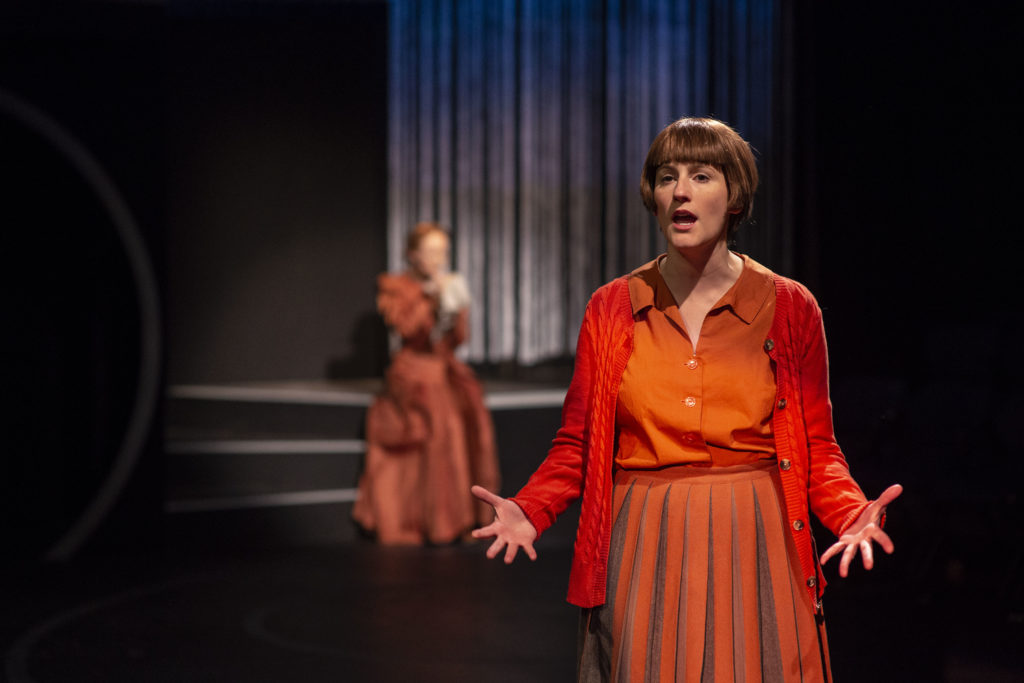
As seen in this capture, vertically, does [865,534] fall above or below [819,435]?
below

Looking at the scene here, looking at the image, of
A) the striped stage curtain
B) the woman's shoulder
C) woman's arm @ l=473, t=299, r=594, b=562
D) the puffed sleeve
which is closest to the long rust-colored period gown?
the puffed sleeve

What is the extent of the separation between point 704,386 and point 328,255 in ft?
18.6

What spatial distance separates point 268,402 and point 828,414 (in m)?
4.99

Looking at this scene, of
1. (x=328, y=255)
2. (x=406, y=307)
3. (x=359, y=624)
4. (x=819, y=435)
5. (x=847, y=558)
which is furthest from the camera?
(x=328, y=255)

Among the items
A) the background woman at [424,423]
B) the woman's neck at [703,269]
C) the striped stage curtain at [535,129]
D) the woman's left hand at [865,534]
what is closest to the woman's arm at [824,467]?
the woman's left hand at [865,534]

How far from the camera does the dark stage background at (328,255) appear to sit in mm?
4727

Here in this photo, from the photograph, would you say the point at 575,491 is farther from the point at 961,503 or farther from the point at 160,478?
the point at 160,478

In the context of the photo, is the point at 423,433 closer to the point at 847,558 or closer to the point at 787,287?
the point at 787,287

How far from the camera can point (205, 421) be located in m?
6.45

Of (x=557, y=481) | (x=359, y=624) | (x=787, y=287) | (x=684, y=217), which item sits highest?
(x=684, y=217)

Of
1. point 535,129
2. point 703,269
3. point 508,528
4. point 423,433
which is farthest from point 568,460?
point 535,129

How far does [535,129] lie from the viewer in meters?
7.93

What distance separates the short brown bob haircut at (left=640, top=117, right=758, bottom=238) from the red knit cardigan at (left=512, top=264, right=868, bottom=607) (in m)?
0.15

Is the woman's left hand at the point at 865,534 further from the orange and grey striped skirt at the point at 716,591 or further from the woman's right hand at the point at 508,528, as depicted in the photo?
the woman's right hand at the point at 508,528
